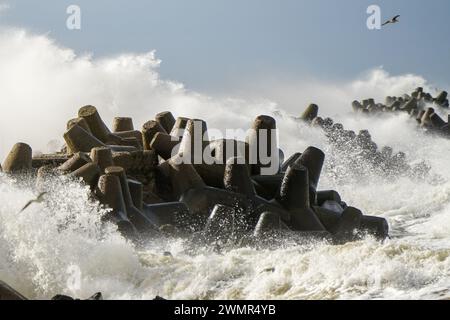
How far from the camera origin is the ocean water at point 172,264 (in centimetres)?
789

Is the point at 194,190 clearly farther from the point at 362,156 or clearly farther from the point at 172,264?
the point at 362,156

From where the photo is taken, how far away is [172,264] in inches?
376

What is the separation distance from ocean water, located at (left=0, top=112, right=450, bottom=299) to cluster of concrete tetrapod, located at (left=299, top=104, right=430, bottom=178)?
29.5 feet

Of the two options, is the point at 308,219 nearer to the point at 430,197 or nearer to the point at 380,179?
the point at 430,197

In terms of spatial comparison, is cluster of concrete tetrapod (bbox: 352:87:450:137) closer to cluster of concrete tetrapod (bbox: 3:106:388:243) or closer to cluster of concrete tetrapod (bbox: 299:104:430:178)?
cluster of concrete tetrapod (bbox: 299:104:430:178)

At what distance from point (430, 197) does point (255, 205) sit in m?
7.25

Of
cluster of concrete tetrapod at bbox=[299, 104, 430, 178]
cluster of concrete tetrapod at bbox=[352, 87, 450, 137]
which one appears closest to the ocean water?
cluster of concrete tetrapod at bbox=[299, 104, 430, 178]

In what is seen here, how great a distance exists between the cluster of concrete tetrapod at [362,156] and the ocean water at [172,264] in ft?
29.5

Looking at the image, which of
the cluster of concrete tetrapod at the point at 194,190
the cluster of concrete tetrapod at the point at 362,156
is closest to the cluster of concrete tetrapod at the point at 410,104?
the cluster of concrete tetrapod at the point at 362,156

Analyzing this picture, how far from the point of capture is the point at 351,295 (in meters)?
7.60

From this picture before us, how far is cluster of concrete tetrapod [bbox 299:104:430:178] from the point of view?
2231 cm

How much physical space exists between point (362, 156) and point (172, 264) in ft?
47.0

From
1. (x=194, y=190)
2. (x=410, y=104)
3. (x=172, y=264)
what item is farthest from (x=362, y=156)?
(x=172, y=264)
